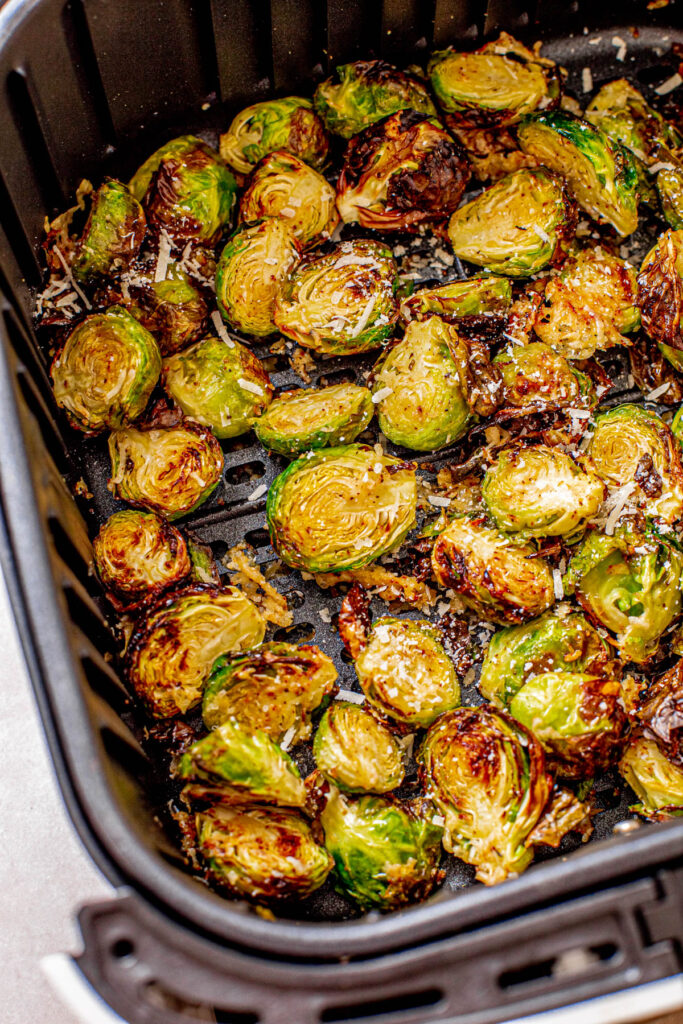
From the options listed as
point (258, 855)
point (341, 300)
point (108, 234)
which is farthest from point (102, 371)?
point (258, 855)

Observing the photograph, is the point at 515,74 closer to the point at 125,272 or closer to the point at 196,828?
the point at 125,272

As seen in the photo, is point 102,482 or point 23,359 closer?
point 23,359

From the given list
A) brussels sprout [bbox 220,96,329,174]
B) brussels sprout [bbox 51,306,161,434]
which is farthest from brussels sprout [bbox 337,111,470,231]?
brussels sprout [bbox 51,306,161,434]

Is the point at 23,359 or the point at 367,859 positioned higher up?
the point at 23,359

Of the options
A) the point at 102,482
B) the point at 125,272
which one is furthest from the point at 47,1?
the point at 102,482

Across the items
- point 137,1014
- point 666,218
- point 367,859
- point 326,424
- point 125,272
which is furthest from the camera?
point 666,218

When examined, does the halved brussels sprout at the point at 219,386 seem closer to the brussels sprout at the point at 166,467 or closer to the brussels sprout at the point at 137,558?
the brussels sprout at the point at 166,467

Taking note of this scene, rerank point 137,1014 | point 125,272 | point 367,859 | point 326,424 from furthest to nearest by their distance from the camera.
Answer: point 125,272
point 326,424
point 367,859
point 137,1014

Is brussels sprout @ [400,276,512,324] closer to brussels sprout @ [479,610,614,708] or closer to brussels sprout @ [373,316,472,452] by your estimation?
brussels sprout @ [373,316,472,452]
